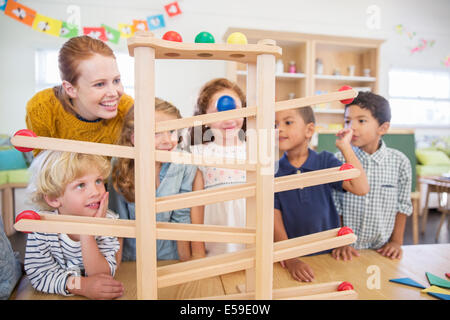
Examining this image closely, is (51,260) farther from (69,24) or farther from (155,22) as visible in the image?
(155,22)

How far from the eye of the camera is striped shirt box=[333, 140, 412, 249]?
919 millimetres

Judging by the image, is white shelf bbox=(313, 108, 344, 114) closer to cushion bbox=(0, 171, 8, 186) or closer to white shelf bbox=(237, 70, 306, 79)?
white shelf bbox=(237, 70, 306, 79)

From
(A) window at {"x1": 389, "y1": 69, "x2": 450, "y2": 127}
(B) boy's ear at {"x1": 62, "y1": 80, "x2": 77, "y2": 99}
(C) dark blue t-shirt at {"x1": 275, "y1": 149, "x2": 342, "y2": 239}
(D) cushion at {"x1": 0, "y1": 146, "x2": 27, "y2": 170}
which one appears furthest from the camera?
(A) window at {"x1": 389, "y1": 69, "x2": 450, "y2": 127}

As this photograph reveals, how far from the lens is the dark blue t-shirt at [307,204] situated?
899 millimetres

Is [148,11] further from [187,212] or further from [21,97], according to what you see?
[187,212]

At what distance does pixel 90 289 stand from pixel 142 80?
0.39m

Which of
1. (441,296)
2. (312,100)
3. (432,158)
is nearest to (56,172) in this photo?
(312,100)

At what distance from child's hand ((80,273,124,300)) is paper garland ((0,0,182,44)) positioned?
2.58m

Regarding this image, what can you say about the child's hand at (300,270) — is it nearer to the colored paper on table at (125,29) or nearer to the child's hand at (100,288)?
the child's hand at (100,288)

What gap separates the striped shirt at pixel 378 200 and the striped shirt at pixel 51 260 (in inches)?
26.1

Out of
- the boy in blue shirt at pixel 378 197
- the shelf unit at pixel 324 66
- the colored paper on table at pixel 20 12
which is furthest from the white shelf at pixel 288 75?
the boy in blue shirt at pixel 378 197

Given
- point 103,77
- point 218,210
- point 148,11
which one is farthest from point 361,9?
point 103,77

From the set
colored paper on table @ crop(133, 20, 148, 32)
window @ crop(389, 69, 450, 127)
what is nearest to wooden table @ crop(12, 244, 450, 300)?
colored paper on table @ crop(133, 20, 148, 32)
